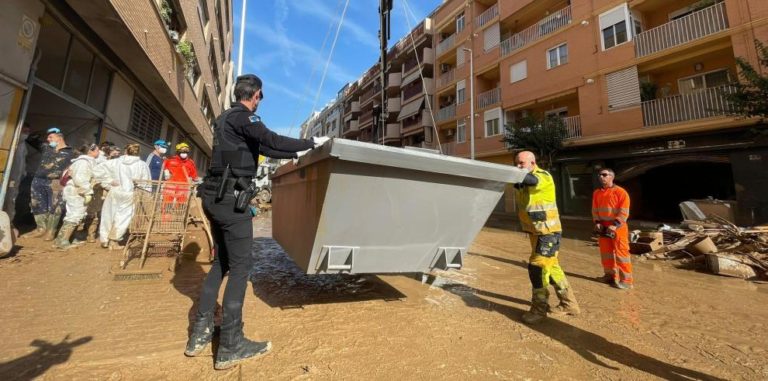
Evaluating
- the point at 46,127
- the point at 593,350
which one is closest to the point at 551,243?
the point at 593,350

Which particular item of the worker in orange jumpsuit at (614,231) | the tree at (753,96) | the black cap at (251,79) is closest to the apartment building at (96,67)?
the black cap at (251,79)

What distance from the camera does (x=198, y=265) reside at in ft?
15.7

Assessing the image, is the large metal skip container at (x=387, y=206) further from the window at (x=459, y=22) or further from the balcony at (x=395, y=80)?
the balcony at (x=395, y=80)

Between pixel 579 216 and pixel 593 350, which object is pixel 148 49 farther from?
pixel 579 216

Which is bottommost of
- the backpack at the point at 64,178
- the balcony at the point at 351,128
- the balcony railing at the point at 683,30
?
the backpack at the point at 64,178

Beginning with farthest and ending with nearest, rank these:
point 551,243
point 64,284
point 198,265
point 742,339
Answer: point 198,265
point 64,284
point 551,243
point 742,339

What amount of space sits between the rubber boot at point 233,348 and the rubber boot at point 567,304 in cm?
285

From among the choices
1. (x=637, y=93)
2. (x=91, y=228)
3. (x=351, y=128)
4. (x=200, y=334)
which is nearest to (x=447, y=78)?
(x=637, y=93)

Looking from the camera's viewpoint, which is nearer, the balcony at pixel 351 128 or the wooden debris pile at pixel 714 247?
the wooden debris pile at pixel 714 247

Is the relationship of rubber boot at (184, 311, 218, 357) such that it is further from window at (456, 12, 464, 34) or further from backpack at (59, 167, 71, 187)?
window at (456, 12, 464, 34)

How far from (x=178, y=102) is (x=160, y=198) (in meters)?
7.21

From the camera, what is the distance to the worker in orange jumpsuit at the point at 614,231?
448 centimetres

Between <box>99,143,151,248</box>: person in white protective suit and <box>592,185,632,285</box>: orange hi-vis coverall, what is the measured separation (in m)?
7.35

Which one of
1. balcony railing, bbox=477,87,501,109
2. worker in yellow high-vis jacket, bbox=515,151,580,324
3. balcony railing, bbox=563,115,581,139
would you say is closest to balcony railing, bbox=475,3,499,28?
balcony railing, bbox=477,87,501,109
